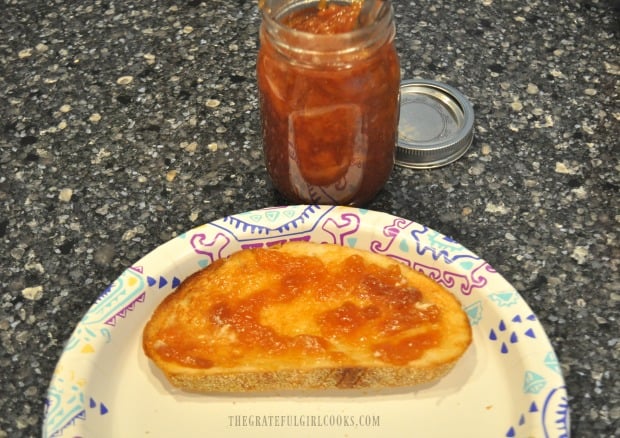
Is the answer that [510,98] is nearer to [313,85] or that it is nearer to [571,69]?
[571,69]

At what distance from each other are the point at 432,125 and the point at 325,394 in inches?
29.3

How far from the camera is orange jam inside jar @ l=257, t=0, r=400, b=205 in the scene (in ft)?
3.93

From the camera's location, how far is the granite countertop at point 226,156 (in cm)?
134

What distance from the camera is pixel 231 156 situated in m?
1.64

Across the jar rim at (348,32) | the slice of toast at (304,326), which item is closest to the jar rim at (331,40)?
the jar rim at (348,32)

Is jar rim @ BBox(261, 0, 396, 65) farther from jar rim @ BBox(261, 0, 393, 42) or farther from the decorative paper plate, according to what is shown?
the decorative paper plate

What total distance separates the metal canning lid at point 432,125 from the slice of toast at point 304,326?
373mm

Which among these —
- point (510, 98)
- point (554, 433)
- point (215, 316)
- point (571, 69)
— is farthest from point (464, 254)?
point (571, 69)

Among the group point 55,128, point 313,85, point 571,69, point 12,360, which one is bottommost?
point 12,360

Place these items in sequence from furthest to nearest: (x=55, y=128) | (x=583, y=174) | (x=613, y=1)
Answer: (x=613, y=1), (x=55, y=128), (x=583, y=174)

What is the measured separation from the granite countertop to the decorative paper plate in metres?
0.12

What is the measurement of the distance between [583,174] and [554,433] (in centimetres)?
71

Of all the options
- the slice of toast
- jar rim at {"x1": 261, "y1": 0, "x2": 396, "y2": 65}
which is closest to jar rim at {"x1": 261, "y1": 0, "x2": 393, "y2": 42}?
jar rim at {"x1": 261, "y1": 0, "x2": 396, "y2": 65}

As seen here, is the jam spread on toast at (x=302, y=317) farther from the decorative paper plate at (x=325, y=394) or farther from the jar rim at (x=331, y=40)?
the jar rim at (x=331, y=40)
